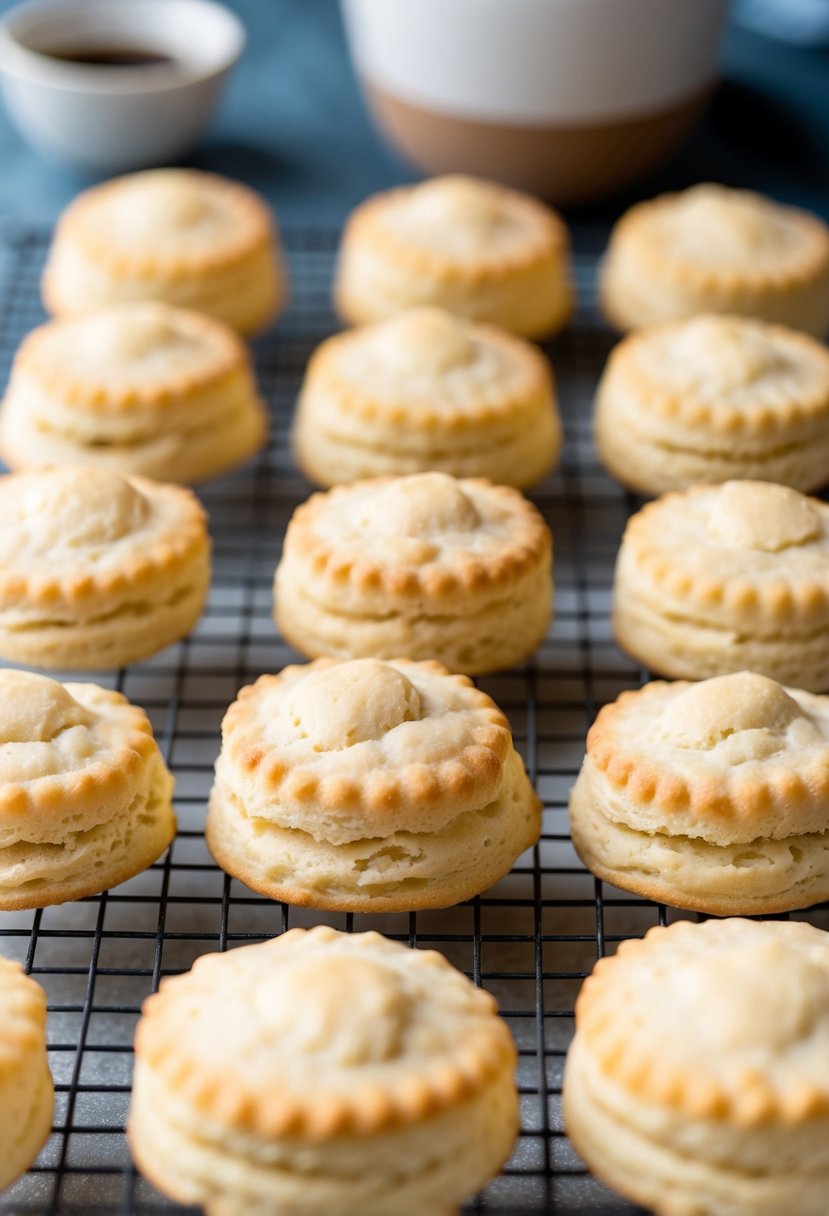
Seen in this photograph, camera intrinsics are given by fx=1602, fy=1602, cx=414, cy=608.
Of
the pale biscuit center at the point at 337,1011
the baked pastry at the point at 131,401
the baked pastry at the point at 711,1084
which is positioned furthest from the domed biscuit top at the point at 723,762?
the baked pastry at the point at 131,401

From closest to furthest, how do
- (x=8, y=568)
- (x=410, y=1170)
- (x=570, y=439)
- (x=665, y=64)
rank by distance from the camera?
(x=410, y=1170) → (x=8, y=568) → (x=570, y=439) → (x=665, y=64)

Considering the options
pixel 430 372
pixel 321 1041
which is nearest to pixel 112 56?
pixel 430 372

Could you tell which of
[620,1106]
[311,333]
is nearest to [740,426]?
[311,333]

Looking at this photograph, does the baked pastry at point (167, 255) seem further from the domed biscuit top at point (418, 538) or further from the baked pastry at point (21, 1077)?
the baked pastry at point (21, 1077)

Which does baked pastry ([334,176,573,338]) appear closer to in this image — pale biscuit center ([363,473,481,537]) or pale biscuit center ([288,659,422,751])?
pale biscuit center ([363,473,481,537])

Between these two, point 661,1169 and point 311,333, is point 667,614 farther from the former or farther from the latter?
point 311,333

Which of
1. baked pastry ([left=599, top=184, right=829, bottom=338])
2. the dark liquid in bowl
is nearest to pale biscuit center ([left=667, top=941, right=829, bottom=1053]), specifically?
baked pastry ([left=599, top=184, right=829, bottom=338])

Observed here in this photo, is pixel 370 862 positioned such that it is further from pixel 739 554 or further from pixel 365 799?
pixel 739 554
